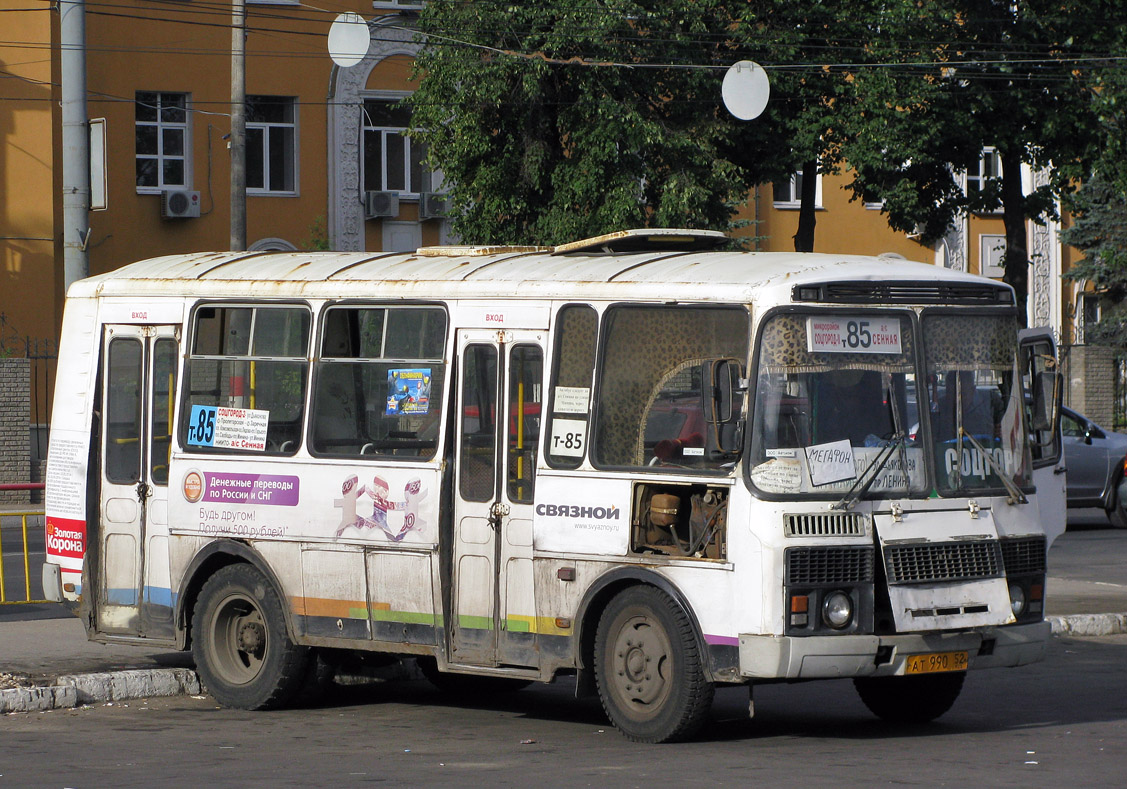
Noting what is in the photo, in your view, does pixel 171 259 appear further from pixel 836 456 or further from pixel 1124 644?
pixel 1124 644

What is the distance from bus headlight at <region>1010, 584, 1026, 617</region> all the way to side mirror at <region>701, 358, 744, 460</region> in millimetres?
1794

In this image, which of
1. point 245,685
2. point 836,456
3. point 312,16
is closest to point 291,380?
point 245,685

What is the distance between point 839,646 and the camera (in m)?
8.44

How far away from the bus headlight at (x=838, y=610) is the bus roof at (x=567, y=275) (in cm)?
150

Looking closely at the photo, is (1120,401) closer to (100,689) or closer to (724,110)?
(724,110)

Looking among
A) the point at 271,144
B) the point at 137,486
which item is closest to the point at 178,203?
the point at 271,144

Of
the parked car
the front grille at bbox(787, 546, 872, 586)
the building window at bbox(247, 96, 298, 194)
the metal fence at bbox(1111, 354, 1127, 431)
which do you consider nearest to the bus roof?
the front grille at bbox(787, 546, 872, 586)

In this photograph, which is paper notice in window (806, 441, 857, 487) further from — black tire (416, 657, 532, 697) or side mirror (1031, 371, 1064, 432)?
black tire (416, 657, 532, 697)

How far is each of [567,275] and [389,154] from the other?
2683 cm

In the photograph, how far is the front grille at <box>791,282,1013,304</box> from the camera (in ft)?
28.9

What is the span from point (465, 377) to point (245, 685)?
2.43m

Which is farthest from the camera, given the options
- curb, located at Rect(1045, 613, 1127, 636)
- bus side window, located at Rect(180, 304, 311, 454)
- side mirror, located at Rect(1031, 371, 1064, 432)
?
curb, located at Rect(1045, 613, 1127, 636)

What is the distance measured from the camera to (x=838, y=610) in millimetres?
8539

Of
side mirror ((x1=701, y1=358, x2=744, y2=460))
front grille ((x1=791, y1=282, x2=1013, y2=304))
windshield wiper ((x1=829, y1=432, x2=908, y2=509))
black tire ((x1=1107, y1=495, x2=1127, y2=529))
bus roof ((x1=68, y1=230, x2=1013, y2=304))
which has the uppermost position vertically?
bus roof ((x1=68, y1=230, x2=1013, y2=304))
